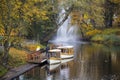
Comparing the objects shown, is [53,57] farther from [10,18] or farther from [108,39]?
[108,39]

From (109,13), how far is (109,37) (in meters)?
13.6

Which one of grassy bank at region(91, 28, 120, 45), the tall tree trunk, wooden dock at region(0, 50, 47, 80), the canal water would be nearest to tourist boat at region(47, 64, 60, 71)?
the canal water

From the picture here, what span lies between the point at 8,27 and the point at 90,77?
941 cm

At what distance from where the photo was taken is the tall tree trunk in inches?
2854

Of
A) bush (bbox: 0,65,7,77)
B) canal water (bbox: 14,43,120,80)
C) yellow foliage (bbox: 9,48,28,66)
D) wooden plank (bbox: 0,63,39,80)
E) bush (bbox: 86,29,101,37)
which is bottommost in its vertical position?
canal water (bbox: 14,43,120,80)

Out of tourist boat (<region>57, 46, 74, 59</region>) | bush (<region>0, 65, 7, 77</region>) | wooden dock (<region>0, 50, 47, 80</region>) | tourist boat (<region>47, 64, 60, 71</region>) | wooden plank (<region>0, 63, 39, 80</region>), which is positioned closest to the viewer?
wooden plank (<region>0, 63, 39, 80</region>)

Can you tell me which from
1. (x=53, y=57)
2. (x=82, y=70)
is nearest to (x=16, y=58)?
(x=53, y=57)

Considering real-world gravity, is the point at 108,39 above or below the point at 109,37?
below

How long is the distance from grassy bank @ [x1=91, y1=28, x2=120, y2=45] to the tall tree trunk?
19.6 feet

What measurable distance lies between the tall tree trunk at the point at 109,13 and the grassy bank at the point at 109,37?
5985 millimetres

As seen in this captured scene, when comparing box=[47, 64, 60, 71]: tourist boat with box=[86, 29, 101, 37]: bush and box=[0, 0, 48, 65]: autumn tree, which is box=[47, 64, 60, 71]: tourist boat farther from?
box=[86, 29, 101, 37]: bush

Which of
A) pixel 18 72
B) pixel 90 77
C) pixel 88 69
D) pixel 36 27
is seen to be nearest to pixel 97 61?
pixel 88 69

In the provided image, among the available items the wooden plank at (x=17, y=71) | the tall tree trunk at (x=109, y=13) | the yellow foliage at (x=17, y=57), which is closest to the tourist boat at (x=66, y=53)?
the yellow foliage at (x=17, y=57)

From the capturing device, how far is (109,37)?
205ft
